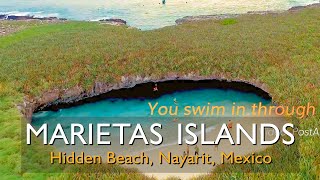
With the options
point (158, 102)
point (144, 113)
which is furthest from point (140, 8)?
point (144, 113)

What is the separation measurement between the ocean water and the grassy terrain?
24.6 metres

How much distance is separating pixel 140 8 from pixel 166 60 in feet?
193

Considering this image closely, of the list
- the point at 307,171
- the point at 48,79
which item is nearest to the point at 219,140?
the point at 307,171

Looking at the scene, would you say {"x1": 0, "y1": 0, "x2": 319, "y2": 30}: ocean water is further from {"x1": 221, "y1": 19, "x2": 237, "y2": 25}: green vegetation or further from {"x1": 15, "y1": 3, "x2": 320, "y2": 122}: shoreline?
{"x1": 15, "y1": 3, "x2": 320, "y2": 122}: shoreline

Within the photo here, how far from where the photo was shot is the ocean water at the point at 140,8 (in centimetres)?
9293

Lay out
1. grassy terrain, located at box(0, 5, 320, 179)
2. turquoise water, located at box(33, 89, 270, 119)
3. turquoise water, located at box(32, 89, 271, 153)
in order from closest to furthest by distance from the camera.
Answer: grassy terrain, located at box(0, 5, 320, 179), turquoise water, located at box(32, 89, 271, 153), turquoise water, located at box(33, 89, 270, 119)

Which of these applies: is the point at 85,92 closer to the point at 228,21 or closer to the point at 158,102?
the point at 158,102

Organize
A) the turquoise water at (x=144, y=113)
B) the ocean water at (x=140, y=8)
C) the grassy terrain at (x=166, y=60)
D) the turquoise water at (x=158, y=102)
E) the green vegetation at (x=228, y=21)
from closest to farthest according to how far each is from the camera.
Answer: the grassy terrain at (x=166, y=60), the turquoise water at (x=144, y=113), the turquoise water at (x=158, y=102), the green vegetation at (x=228, y=21), the ocean water at (x=140, y=8)

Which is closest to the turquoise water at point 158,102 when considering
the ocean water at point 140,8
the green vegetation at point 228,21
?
the green vegetation at point 228,21

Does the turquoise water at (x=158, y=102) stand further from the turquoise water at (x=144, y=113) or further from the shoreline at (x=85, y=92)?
the shoreline at (x=85, y=92)

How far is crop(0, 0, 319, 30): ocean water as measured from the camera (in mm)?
92925

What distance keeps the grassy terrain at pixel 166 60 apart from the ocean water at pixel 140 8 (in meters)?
24.6

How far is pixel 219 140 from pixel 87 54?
83.3ft

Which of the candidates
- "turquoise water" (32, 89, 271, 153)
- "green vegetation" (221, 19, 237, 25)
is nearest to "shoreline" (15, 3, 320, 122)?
"turquoise water" (32, 89, 271, 153)
